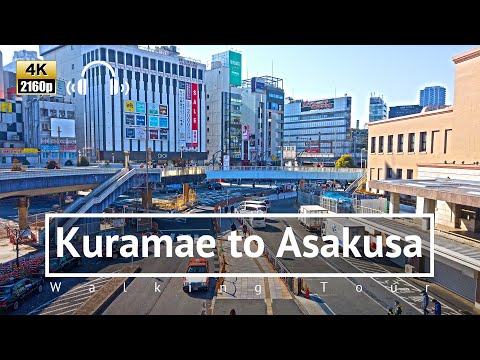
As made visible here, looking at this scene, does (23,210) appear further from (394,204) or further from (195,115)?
(195,115)

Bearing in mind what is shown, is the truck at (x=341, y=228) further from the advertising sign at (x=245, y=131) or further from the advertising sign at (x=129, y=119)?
the advertising sign at (x=245, y=131)

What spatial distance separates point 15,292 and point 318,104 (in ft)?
151

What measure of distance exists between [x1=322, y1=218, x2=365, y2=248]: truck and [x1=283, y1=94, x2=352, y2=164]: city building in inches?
1304

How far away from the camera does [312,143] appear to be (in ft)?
151

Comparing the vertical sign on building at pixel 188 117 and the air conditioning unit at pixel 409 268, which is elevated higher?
the vertical sign on building at pixel 188 117

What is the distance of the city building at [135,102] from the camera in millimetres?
13995

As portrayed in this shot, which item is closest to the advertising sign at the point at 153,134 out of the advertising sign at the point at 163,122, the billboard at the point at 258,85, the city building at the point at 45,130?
the advertising sign at the point at 163,122

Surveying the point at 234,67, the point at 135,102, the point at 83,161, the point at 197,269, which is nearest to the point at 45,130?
the point at 135,102

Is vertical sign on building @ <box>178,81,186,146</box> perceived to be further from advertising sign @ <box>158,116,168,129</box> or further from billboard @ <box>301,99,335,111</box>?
billboard @ <box>301,99,335,111</box>

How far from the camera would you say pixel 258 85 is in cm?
4728

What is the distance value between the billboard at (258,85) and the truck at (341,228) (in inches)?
1520

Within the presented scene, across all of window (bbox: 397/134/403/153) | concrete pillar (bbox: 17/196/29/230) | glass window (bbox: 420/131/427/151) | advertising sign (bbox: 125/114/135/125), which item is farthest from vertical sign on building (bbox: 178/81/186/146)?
glass window (bbox: 420/131/427/151)

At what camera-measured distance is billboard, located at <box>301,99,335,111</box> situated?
156 ft
